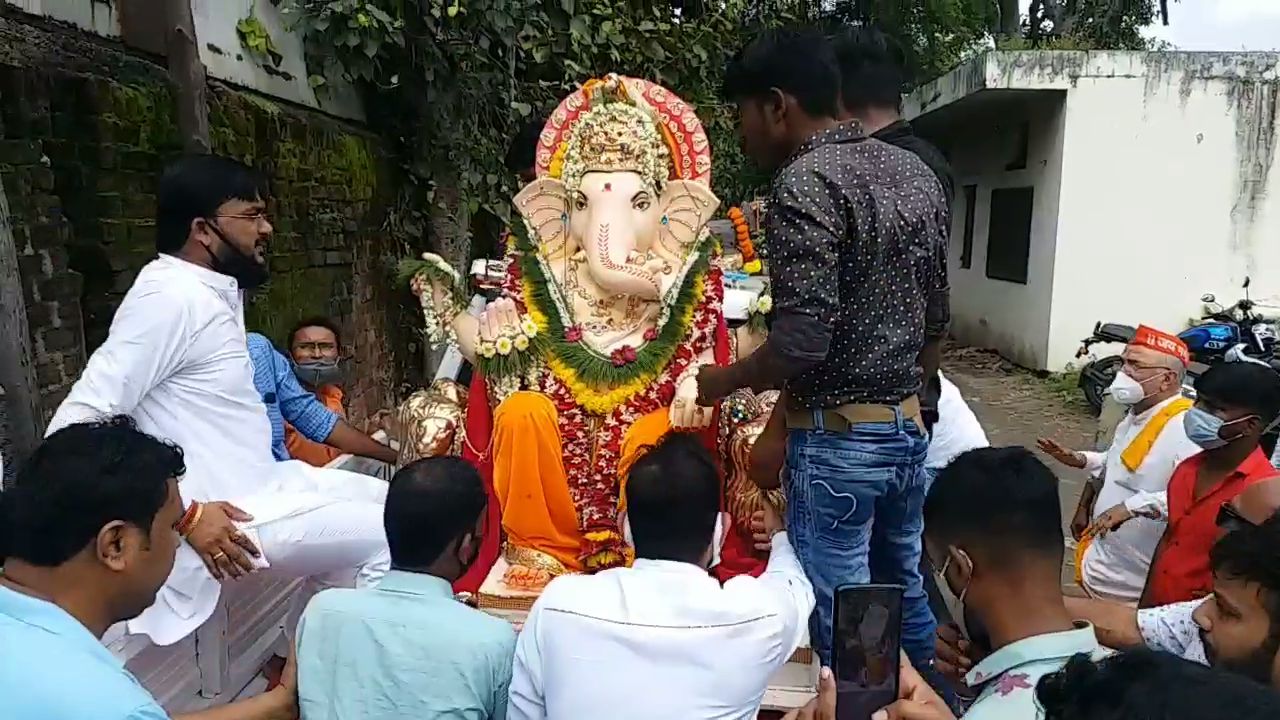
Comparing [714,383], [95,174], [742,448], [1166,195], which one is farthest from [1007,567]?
[1166,195]

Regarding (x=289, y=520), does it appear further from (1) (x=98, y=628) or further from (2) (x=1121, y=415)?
(2) (x=1121, y=415)

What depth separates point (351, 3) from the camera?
6.02 m

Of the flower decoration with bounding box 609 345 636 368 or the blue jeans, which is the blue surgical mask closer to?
the blue jeans

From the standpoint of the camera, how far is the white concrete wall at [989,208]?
34.6 ft

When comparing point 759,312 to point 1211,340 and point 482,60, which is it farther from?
point 1211,340

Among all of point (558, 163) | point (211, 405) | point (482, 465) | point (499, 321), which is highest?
point (558, 163)

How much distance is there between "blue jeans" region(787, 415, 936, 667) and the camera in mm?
2473

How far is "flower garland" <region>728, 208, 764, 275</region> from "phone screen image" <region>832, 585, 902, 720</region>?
7.97 feet

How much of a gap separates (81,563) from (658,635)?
99cm

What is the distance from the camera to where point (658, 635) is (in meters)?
1.83

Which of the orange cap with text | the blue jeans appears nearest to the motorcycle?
the orange cap with text

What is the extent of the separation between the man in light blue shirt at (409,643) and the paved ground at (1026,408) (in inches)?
202

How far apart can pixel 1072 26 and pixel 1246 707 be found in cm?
1978

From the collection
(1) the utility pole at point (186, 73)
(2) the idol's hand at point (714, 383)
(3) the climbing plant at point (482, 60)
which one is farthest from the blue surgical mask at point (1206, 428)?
(3) the climbing plant at point (482, 60)
